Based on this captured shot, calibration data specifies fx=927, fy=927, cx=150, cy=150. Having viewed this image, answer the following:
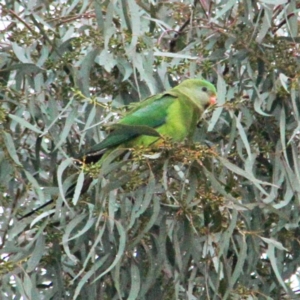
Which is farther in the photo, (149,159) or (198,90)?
(198,90)

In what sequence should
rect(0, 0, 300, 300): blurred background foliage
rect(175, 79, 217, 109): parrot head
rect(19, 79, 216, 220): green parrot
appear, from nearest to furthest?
1. rect(0, 0, 300, 300): blurred background foliage
2. rect(19, 79, 216, 220): green parrot
3. rect(175, 79, 217, 109): parrot head

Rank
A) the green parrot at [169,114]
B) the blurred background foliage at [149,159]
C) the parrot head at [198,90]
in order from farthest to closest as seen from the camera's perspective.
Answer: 1. the parrot head at [198,90]
2. the green parrot at [169,114]
3. the blurred background foliage at [149,159]

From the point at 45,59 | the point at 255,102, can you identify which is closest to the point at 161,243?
the point at 255,102

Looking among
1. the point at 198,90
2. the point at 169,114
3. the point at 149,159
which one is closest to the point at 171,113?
the point at 169,114

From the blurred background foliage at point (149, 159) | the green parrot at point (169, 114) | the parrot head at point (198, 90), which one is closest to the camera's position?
the blurred background foliage at point (149, 159)

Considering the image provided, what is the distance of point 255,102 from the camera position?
2.50 meters

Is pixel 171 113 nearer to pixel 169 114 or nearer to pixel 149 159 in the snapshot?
pixel 169 114

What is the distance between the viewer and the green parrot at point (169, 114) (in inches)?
104

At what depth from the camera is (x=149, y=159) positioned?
223cm

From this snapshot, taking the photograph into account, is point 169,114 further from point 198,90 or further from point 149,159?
point 149,159

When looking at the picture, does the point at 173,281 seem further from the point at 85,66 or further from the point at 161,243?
the point at 85,66

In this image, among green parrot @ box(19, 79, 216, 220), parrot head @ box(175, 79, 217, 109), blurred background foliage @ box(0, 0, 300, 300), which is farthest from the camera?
parrot head @ box(175, 79, 217, 109)

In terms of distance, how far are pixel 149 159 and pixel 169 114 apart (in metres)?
0.62

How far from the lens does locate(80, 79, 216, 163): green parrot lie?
8.77ft
